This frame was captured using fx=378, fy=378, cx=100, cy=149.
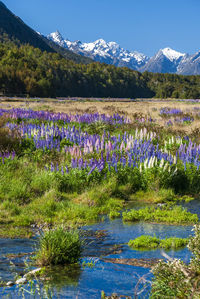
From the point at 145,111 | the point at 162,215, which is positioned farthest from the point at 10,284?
the point at 145,111

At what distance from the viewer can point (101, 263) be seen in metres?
6.23

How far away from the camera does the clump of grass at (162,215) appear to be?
8906mm

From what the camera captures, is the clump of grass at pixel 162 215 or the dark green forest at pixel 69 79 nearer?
the clump of grass at pixel 162 215

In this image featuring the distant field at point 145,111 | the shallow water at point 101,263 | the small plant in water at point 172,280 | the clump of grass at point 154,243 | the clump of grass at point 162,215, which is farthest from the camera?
the distant field at point 145,111

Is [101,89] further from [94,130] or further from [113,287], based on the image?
[113,287]

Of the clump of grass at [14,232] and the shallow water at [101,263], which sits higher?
the shallow water at [101,263]

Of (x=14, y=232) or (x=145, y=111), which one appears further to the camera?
(x=145, y=111)

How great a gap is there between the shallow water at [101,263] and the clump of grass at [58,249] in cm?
18

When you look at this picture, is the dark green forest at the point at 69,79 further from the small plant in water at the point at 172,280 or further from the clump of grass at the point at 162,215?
the small plant in water at the point at 172,280

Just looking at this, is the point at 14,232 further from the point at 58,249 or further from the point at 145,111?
the point at 145,111

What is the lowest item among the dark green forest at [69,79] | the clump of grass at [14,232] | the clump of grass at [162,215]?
the clump of grass at [14,232]

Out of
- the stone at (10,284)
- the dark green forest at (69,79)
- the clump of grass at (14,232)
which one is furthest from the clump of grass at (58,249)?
the dark green forest at (69,79)

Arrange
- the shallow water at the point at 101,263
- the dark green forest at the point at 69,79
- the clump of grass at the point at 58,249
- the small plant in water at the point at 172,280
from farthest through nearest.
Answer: the dark green forest at the point at 69,79, the clump of grass at the point at 58,249, the shallow water at the point at 101,263, the small plant in water at the point at 172,280

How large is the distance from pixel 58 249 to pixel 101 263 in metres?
0.77
